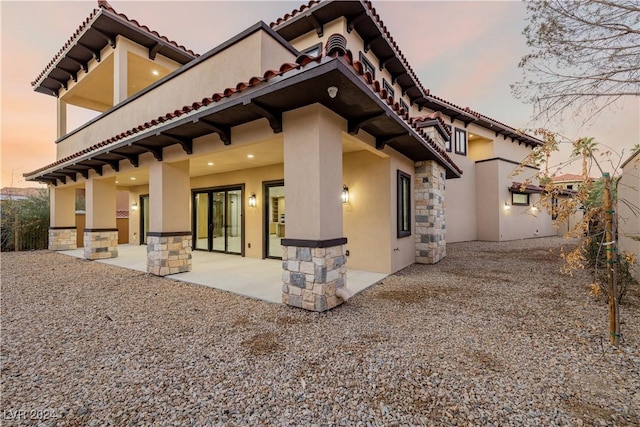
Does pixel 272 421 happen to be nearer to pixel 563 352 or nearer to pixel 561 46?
pixel 563 352

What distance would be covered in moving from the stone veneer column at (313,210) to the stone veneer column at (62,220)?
12.1 metres

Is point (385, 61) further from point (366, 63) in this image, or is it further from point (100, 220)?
point (100, 220)

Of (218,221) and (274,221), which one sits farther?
(218,221)

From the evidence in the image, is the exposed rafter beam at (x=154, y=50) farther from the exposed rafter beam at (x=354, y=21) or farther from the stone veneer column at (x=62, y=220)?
the stone veneer column at (x=62, y=220)

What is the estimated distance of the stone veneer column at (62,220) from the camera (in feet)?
36.0

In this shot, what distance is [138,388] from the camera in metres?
2.23

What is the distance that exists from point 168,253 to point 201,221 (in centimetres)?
437

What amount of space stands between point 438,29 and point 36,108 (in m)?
17.6

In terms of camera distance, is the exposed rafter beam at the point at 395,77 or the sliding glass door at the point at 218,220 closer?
the sliding glass door at the point at 218,220

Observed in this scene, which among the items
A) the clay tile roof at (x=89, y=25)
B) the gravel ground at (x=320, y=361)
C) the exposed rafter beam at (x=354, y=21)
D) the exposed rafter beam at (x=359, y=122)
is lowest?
the gravel ground at (x=320, y=361)

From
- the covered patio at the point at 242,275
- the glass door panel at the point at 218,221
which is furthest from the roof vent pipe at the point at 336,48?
the glass door panel at the point at 218,221

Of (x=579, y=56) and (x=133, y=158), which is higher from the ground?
(x=579, y=56)

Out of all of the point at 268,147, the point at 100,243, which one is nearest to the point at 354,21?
the point at 268,147

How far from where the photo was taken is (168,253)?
6281 mm
